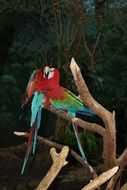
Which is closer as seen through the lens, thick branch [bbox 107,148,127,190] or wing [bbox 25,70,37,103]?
thick branch [bbox 107,148,127,190]

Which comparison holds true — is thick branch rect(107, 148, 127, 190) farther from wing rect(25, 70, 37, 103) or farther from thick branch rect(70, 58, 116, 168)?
wing rect(25, 70, 37, 103)

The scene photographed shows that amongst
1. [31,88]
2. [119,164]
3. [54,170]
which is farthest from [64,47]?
[54,170]

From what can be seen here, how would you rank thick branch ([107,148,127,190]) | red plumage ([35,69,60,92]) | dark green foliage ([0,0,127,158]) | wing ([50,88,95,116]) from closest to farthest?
thick branch ([107,148,127,190]) → wing ([50,88,95,116]) → red plumage ([35,69,60,92]) → dark green foliage ([0,0,127,158])

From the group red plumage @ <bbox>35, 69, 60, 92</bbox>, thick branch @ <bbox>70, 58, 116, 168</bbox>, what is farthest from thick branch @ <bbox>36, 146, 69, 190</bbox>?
red plumage @ <bbox>35, 69, 60, 92</bbox>

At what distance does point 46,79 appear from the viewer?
3.20 m

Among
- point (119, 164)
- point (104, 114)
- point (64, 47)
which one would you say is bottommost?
point (64, 47)

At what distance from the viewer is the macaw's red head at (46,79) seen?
317 cm

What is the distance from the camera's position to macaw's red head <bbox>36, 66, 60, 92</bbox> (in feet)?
10.4

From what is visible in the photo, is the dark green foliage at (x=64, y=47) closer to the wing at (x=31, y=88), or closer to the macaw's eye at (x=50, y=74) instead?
the wing at (x=31, y=88)

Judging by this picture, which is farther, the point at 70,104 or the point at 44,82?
the point at 44,82

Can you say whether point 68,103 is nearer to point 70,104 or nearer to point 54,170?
point 70,104

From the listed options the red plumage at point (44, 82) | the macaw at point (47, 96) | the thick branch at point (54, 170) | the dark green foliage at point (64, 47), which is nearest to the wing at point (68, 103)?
the macaw at point (47, 96)

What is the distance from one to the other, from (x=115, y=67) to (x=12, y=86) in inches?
121

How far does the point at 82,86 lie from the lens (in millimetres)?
1849
